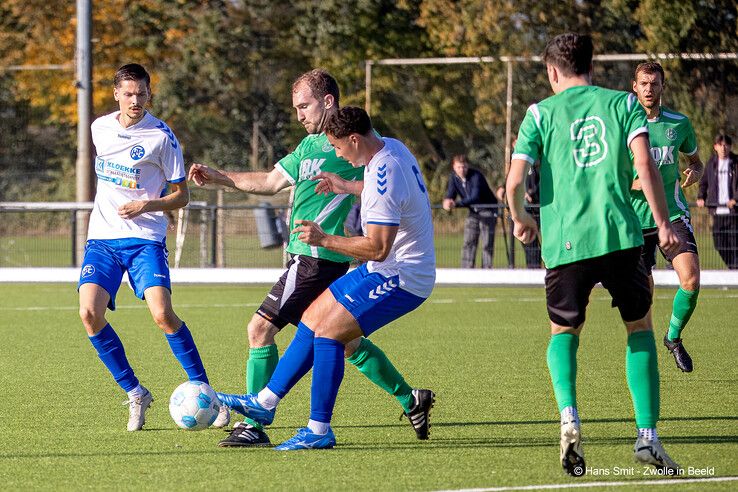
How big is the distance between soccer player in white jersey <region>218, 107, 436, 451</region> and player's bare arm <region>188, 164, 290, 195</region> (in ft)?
3.01

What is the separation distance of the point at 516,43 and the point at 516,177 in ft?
80.1

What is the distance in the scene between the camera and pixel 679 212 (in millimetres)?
9773

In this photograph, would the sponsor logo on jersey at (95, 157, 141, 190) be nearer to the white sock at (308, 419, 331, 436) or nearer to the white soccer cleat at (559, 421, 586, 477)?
the white sock at (308, 419, 331, 436)

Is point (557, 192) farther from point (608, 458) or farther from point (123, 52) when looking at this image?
point (123, 52)

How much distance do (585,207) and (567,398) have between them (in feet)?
2.78

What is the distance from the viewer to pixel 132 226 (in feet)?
25.7

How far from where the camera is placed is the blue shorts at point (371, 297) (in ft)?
21.4

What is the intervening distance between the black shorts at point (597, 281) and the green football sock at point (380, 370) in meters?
1.31

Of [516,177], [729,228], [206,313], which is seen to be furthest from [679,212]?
[729,228]

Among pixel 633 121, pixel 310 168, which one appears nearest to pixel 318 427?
pixel 310 168

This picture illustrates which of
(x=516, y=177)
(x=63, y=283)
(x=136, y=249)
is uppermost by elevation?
(x=516, y=177)

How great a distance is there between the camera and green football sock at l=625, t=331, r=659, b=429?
5969mm

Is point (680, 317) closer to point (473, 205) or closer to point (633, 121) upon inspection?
point (633, 121)

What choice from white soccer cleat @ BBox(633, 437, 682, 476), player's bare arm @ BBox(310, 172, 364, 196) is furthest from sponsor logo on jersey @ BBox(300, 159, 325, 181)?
white soccer cleat @ BBox(633, 437, 682, 476)
